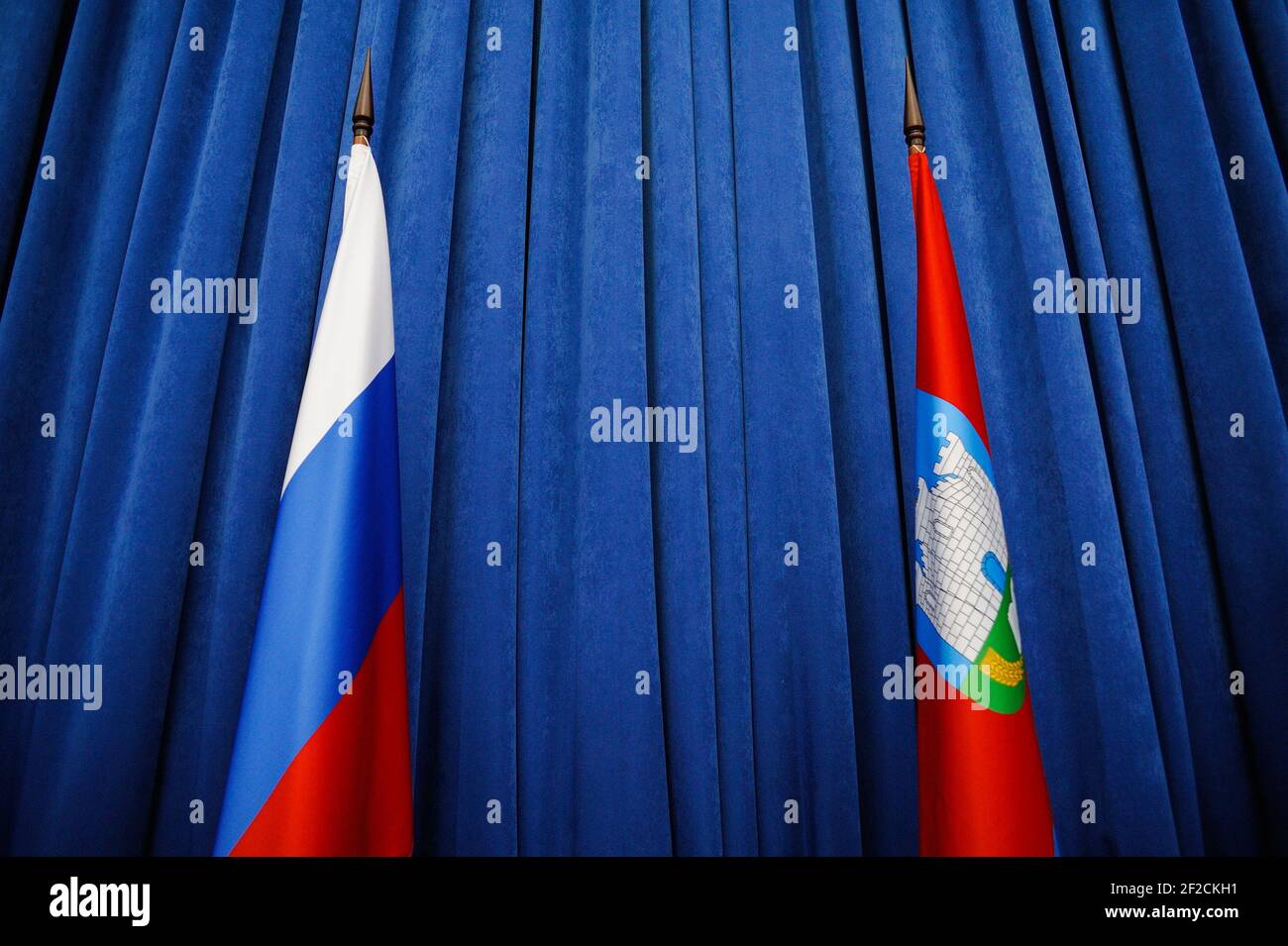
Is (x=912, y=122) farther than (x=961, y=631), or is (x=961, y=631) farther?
(x=912, y=122)

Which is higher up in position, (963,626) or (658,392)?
(658,392)

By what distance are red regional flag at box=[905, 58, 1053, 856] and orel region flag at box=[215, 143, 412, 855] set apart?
94 cm

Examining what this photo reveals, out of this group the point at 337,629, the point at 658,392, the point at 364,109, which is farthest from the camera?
the point at 658,392

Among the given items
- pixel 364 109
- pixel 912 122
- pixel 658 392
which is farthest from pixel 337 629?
pixel 912 122

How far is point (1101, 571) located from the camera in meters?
1.65

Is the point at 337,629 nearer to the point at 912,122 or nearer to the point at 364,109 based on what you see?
the point at 364,109

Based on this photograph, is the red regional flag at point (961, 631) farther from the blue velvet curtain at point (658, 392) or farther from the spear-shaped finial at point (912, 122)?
the blue velvet curtain at point (658, 392)

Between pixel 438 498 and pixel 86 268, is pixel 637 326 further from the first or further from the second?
pixel 86 268

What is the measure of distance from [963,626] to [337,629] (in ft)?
3.52

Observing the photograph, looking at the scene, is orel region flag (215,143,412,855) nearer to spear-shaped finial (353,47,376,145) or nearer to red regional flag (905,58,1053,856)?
spear-shaped finial (353,47,376,145)

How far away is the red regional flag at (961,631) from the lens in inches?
48.5

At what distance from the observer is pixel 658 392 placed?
5.58ft

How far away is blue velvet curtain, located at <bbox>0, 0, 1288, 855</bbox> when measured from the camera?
1.54 meters

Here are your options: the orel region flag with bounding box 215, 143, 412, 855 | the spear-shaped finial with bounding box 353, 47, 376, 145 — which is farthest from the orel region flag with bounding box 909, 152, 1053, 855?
the spear-shaped finial with bounding box 353, 47, 376, 145
